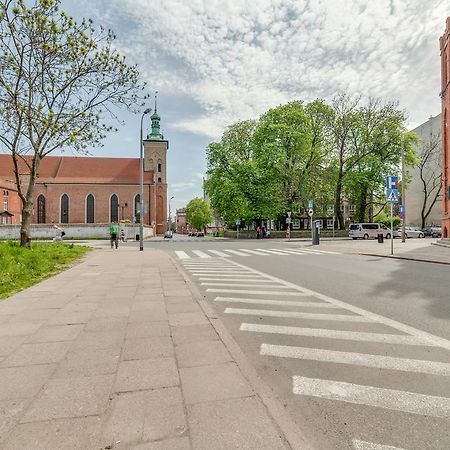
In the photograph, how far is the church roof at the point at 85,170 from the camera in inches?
2687

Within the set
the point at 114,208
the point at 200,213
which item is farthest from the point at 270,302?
the point at 200,213

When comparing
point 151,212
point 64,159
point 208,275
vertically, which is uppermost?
point 64,159

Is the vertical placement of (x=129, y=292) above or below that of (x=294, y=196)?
below

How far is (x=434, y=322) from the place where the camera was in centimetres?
544

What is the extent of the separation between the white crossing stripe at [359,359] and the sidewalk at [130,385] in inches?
21.7

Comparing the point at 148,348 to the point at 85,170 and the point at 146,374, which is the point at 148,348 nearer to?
the point at 146,374

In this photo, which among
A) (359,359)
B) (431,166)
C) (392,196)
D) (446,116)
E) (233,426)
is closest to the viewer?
(233,426)

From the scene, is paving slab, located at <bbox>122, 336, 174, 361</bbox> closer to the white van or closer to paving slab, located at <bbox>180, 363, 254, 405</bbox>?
paving slab, located at <bbox>180, 363, 254, 405</bbox>

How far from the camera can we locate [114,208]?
69562 millimetres

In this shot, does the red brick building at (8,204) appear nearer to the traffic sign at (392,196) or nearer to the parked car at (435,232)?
the traffic sign at (392,196)

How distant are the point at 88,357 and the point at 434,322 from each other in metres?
4.87

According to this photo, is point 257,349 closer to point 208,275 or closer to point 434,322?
point 434,322

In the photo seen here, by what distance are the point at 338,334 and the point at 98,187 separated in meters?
69.7

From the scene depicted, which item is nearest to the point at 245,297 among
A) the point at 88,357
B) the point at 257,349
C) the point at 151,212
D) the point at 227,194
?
the point at 257,349
